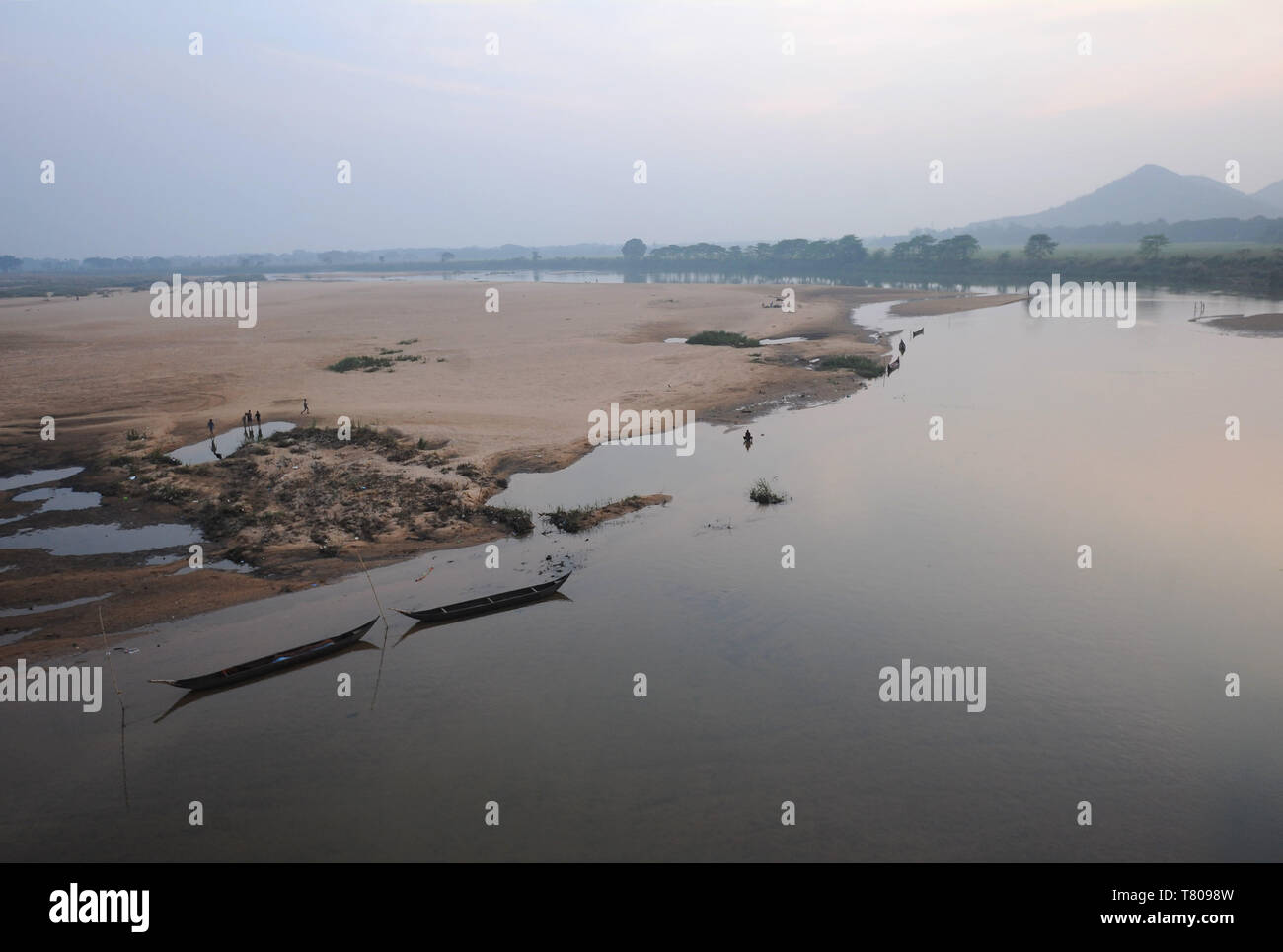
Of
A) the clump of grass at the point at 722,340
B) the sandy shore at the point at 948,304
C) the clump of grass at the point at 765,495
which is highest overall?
the sandy shore at the point at 948,304

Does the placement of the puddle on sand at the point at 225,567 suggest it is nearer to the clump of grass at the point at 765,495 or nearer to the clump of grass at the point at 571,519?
the clump of grass at the point at 571,519

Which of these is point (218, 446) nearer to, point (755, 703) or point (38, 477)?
point (38, 477)

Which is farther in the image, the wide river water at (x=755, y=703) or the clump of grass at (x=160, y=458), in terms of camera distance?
the clump of grass at (x=160, y=458)

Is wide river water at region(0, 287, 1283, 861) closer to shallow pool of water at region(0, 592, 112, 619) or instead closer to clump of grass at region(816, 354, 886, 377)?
shallow pool of water at region(0, 592, 112, 619)

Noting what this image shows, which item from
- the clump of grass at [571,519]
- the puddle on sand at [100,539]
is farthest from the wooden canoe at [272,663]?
the puddle on sand at [100,539]
